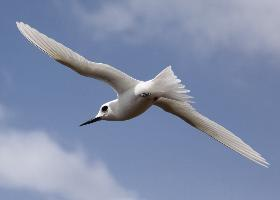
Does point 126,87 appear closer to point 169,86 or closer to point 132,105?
point 132,105

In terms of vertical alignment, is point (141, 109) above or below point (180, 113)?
below

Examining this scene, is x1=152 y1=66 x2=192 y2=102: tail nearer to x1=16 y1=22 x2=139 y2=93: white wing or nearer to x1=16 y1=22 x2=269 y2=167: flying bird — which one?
x1=16 y1=22 x2=269 y2=167: flying bird

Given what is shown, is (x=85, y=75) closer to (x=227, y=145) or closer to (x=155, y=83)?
(x=155, y=83)

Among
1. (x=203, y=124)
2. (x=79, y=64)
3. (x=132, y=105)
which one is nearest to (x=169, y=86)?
(x=132, y=105)

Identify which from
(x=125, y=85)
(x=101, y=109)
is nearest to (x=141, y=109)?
(x=125, y=85)

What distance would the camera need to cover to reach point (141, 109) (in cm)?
1548

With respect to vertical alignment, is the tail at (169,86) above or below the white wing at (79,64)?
below

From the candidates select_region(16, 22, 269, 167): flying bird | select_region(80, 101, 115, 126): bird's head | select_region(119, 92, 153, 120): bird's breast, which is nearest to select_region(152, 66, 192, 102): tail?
select_region(16, 22, 269, 167): flying bird

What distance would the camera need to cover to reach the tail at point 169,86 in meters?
14.7

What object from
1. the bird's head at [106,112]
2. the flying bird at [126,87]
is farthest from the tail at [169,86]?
the bird's head at [106,112]

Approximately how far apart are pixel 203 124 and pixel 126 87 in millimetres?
2400

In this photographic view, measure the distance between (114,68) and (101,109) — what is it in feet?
5.56

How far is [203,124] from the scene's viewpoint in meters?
17.0

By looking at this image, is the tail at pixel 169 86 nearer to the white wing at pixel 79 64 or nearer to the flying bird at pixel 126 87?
the flying bird at pixel 126 87
